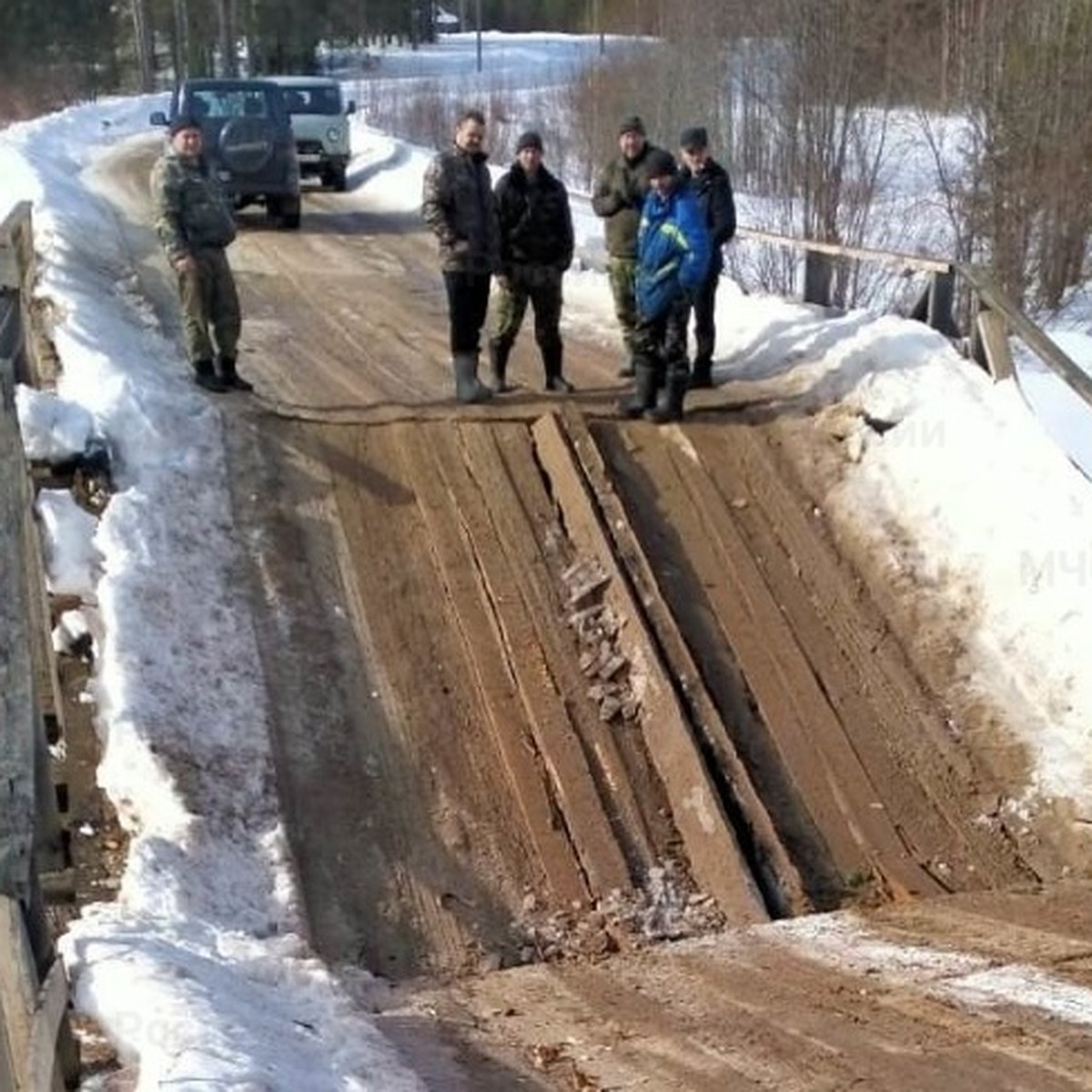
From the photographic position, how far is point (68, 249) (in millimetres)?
13523

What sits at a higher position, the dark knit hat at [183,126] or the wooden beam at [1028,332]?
the dark knit hat at [183,126]

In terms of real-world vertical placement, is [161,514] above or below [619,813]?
above

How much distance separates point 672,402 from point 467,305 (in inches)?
54.1

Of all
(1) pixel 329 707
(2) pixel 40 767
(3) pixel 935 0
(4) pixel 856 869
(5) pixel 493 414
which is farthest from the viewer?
(3) pixel 935 0

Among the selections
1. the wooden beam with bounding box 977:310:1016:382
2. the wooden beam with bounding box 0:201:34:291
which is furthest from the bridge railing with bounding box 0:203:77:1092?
the wooden beam with bounding box 977:310:1016:382

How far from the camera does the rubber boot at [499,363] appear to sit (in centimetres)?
992

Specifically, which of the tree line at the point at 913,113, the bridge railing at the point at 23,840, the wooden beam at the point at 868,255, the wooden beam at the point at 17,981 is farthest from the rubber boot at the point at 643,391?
the tree line at the point at 913,113

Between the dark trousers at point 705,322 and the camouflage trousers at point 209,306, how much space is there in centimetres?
291

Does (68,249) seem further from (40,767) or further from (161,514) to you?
(40,767)

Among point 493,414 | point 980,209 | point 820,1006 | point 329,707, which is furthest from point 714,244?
point 980,209

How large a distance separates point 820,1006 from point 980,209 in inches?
751

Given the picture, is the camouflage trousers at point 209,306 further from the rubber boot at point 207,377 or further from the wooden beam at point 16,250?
the wooden beam at point 16,250

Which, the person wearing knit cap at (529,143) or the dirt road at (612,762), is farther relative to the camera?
the person wearing knit cap at (529,143)

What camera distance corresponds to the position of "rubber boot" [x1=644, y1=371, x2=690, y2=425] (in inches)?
362
